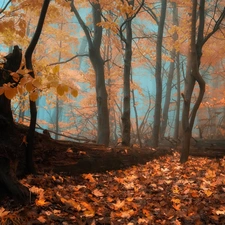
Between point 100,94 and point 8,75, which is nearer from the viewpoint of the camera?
point 8,75

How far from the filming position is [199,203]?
10.0ft

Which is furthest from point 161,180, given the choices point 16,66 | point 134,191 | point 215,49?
point 215,49

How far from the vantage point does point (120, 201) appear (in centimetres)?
320

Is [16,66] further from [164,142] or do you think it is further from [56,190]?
[164,142]

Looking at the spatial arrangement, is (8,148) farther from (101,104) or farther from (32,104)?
(101,104)

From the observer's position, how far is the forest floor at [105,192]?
254cm

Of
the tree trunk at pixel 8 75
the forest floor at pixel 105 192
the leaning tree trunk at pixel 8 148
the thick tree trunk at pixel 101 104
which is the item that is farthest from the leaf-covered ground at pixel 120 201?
the thick tree trunk at pixel 101 104

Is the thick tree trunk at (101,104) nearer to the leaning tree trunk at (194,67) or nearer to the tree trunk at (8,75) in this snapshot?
the leaning tree trunk at (194,67)

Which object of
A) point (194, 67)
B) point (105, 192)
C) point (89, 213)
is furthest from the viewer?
point (194, 67)

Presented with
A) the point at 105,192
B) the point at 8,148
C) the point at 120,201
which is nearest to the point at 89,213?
the point at 120,201

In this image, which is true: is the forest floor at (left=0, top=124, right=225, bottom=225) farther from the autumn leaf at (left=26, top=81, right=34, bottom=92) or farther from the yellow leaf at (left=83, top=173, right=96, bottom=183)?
the autumn leaf at (left=26, top=81, right=34, bottom=92)

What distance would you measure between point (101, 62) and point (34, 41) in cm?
556

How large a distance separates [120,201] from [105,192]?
16.6 inches

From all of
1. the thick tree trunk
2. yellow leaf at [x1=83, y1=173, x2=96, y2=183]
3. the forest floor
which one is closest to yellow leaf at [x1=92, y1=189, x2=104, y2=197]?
the forest floor
